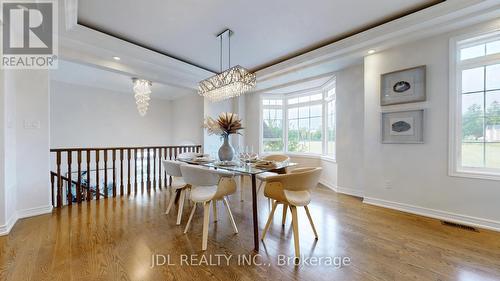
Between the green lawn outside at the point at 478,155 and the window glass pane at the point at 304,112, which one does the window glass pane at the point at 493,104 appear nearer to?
the green lawn outside at the point at 478,155

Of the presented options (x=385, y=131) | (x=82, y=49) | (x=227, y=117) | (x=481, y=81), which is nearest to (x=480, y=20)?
(x=481, y=81)

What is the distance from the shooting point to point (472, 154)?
250 cm

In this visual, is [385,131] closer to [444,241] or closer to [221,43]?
[444,241]

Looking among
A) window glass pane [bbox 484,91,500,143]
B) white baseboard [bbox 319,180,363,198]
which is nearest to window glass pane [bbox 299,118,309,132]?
white baseboard [bbox 319,180,363,198]

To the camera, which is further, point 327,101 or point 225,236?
point 327,101

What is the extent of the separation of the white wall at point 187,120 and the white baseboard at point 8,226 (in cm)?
373

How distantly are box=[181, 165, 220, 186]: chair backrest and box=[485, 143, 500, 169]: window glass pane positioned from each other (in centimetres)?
331

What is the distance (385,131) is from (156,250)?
3510mm

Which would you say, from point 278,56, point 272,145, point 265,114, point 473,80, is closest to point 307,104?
point 265,114

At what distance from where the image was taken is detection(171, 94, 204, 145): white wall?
19.5ft

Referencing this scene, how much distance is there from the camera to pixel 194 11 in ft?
8.02

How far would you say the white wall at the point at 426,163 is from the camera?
241 cm

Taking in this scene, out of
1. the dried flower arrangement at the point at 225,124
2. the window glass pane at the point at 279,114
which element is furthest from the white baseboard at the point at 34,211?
the window glass pane at the point at 279,114

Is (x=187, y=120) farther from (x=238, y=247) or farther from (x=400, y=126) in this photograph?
(x=400, y=126)
